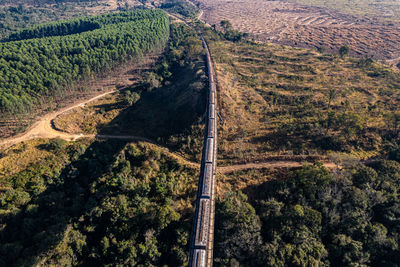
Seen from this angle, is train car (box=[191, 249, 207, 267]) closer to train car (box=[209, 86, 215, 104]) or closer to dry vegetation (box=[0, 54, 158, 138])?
train car (box=[209, 86, 215, 104])

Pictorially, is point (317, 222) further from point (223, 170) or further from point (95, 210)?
point (95, 210)

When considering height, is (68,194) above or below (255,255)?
below

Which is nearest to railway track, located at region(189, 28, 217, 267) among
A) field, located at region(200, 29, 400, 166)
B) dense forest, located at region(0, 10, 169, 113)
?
field, located at region(200, 29, 400, 166)

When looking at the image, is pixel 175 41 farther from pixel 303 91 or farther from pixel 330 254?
pixel 330 254

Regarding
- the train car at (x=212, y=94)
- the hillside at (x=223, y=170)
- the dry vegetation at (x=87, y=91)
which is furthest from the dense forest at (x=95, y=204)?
the dry vegetation at (x=87, y=91)

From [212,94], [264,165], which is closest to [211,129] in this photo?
[264,165]

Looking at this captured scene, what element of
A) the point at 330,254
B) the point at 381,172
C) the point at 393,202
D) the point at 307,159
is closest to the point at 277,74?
the point at 307,159
